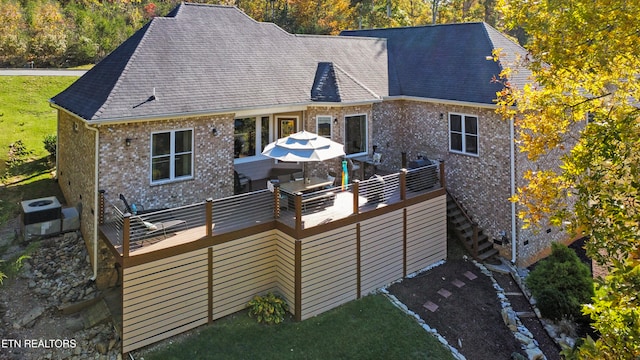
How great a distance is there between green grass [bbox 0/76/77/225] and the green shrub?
9.42m

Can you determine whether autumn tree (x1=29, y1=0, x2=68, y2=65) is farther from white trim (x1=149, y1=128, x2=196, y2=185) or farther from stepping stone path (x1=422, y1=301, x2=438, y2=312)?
stepping stone path (x1=422, y1=301, x2=438, y2=312)

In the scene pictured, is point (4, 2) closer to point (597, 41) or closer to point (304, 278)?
point (304, 278)

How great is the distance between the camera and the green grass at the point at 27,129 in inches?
625

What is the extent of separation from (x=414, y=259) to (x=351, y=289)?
9.12ft

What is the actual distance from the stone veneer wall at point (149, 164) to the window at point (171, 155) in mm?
152

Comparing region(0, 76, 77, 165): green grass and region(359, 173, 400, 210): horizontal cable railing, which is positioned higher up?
region(0, 76, 77, 165): green grass

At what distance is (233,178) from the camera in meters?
13.7

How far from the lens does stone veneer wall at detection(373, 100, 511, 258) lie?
48.8 feet

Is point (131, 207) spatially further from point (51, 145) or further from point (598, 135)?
point (598, 135)

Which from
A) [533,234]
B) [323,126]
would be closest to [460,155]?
[533,234]

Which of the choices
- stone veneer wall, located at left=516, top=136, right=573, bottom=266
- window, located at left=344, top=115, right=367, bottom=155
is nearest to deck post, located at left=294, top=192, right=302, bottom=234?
window, located at left=344, top=115, right=367, bottom=155

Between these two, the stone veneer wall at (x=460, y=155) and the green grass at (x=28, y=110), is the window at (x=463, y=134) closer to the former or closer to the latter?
the stone veneer wall at (x=460, y=155)

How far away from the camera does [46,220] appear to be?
A: 12.8m

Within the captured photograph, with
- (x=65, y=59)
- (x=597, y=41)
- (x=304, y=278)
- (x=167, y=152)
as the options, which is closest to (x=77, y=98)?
(x=167, y=152)
